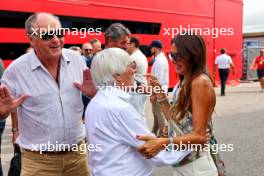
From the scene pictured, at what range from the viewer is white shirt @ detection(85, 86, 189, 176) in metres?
2.22

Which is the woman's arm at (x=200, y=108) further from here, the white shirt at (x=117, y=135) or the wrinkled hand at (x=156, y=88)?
the wrinkled hand at (x=156, y=88)

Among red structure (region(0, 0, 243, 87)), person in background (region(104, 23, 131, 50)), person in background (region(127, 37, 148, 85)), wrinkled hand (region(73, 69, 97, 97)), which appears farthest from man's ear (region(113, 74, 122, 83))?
red structure (region(0, 0, 243, 87))

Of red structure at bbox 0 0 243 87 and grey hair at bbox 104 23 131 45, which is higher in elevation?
red structure at bbox 0 0 243 87

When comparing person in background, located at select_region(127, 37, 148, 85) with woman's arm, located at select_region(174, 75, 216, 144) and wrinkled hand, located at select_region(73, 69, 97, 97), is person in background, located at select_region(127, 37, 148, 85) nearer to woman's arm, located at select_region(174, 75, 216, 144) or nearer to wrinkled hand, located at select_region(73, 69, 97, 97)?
wrinkled hand, located at select_region(73, 69, 97, 97)

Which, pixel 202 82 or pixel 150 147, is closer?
pixel 150 147

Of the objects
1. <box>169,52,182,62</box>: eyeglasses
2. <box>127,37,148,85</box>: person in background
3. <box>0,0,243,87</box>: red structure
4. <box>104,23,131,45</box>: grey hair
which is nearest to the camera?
<box>169,52,182,62</box>: eyeglasses

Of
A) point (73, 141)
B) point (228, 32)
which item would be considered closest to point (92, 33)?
point (228, 32)

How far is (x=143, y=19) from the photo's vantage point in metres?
15.4

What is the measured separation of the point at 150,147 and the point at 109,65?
1.68ft

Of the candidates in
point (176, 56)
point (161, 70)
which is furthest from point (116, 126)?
point (161, 70)

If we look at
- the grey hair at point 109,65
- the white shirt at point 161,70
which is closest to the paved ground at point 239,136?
the white shirt at point 161,70

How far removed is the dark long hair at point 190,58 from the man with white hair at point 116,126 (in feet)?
1.06

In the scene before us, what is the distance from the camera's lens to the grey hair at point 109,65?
2.33m

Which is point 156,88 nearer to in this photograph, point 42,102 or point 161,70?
point 42,102
